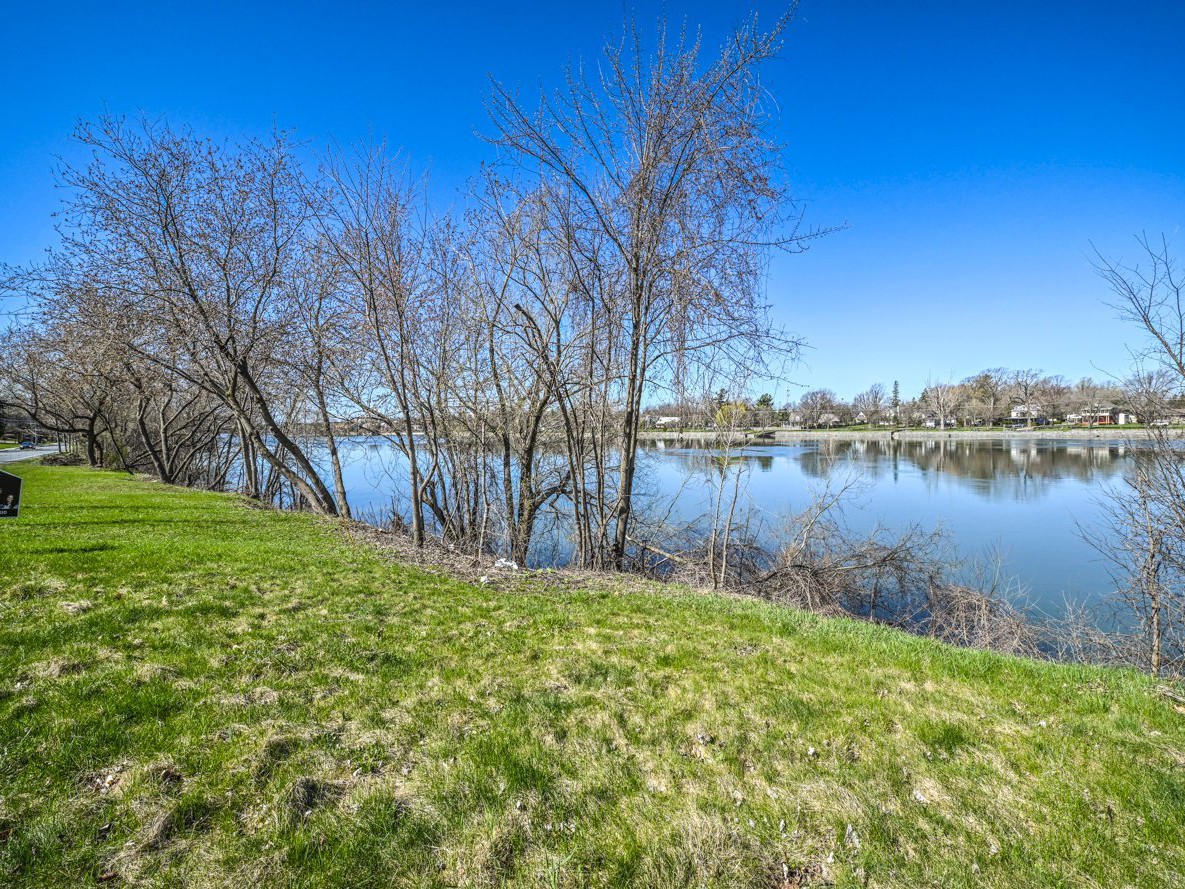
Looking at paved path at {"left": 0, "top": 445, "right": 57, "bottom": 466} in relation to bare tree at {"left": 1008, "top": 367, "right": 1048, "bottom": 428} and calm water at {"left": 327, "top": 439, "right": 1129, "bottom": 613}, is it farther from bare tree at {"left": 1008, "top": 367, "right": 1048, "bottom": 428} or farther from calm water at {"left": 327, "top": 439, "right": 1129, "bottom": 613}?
bare tree at {"left": 1008, "top": 367, "right": 1048, "bottom": 428}

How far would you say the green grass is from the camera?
7.78ft

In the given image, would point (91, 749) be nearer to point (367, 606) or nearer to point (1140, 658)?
point (367, 606)

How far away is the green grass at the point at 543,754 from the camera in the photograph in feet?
7.78

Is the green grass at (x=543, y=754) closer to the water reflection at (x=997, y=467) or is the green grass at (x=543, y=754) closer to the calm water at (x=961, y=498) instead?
the calm water at (x=961, y=498)

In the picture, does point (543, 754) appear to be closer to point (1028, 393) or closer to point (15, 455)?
point (15, 455)

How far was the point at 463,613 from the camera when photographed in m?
6.00

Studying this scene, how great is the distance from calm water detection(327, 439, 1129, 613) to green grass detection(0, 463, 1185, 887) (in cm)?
537

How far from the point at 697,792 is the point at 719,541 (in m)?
10.2

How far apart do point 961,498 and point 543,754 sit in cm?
2373

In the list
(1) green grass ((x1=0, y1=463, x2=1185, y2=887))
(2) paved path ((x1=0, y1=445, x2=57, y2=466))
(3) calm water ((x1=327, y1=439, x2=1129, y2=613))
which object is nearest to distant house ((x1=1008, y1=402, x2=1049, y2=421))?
(3) calm water ((x1=327, y1=439, x2=1129, y2=613))

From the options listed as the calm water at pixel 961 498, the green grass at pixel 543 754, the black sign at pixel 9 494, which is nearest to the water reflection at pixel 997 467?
the calm water at pixel 961 498

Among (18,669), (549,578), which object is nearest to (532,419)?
(549,578)

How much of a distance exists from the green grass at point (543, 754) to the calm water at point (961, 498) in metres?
5.37

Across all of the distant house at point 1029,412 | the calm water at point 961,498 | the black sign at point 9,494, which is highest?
the distant house at point 1029,412
